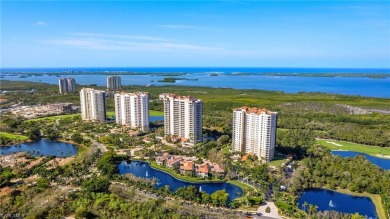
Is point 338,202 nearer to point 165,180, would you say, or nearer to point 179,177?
point 179,177

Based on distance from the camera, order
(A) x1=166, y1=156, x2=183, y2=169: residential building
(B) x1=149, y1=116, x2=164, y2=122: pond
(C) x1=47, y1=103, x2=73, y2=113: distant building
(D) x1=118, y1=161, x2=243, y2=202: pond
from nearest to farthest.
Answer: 1. (D) x1=118, y1=161, x2=243, y2=202: pond
2. (A) x1=166, y1=156, x2=183, y2=169: residential building
3. (B) x1=149, y1=116, x2=164, y2=122: pond
4. (C) x1=47, y1=103, x2=73, y2=113: distant building

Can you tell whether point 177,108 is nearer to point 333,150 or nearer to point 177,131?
point 177,131

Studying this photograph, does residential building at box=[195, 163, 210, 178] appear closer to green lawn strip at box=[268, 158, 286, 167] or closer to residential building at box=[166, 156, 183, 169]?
residential building at box=[166, 156, 183, 169]

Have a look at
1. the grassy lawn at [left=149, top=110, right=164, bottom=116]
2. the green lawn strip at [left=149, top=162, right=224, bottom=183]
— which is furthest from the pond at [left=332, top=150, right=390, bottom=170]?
the grassy lawn at [left=149, top=110, right=164, bottom=116]

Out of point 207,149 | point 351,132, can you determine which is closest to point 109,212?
point 207,149

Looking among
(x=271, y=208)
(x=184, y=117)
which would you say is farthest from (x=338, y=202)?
(x=184, y=117)

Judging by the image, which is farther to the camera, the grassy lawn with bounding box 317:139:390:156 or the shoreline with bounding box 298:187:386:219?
the grassy lawn with bounding box 317:139:390:156
